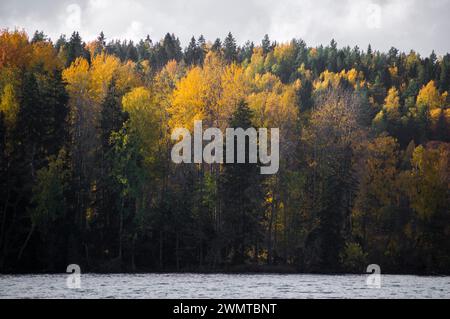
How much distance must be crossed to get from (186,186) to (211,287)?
81.5ft

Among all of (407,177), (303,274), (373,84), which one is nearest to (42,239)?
(303,274)

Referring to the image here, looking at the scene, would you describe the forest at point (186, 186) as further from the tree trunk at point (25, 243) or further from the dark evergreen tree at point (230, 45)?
the dark evergreen tree at point (230, 45)

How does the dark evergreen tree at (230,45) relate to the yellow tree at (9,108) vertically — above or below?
above

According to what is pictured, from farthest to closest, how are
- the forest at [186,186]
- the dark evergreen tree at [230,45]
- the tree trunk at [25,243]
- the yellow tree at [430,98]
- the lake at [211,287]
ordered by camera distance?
the dark evergreen tree at [230,45] < the yellow tree at [430,98] < the forest at [186,186] < the tree trunk at [25,243] < the lake at [211,287]

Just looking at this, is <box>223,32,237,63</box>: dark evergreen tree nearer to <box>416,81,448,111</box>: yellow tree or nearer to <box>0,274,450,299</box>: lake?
<box>416,81,448,111</box>: yellow tree

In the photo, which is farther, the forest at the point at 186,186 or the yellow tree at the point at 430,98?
the yellow tree at the point at 430,98

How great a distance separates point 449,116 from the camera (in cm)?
12875

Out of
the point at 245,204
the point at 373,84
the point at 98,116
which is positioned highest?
the point at 373,84

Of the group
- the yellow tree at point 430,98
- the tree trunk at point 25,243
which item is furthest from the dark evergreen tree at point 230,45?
the tree trunk at point 25,243

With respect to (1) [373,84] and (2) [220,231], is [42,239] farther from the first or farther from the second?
(1) [373,84]

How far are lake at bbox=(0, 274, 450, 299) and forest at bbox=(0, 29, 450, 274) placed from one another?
8.71m

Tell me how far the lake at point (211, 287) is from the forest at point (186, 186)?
8.71 m

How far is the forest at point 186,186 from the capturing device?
67.0 metres

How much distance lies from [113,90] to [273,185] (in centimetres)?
1837
